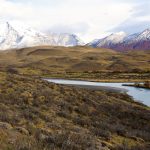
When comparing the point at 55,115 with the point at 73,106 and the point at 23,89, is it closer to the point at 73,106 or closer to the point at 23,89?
the point at 73,106

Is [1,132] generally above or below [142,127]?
above

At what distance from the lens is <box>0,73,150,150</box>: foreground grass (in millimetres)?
12664

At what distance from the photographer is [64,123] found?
1981cm

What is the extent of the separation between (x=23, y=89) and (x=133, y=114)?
9148 mm

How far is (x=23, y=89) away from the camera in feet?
94.9

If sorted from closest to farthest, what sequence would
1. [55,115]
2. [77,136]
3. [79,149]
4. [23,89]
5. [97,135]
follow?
[79,149] → [77,136] → [97,135] → [55,115] → [23,89]

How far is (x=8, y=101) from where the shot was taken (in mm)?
22375

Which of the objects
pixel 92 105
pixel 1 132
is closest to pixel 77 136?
pixel 1 132

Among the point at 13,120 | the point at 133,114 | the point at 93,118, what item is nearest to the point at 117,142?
the point at 13,120

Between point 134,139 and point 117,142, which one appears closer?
point 117,142

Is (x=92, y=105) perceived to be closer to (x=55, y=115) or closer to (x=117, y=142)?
(x=55, y=115)

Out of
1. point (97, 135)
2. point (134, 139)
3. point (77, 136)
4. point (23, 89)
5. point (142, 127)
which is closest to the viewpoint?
point (77, 136)

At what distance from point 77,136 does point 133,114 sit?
50.3ft

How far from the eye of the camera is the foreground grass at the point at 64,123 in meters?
12.7
